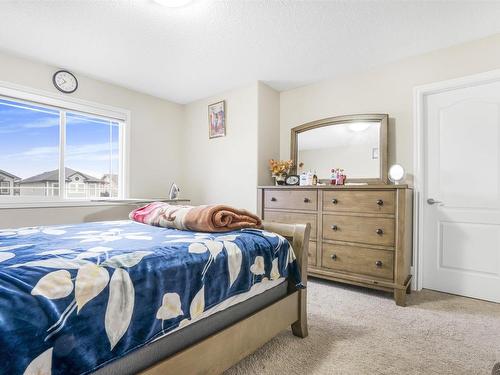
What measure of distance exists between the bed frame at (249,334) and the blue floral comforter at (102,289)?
129 millimetres

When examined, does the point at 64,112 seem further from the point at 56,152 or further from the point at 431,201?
the point at 431,201

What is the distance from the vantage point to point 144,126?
3848 millimetres

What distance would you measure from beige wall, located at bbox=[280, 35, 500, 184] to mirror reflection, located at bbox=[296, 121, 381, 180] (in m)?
0.16

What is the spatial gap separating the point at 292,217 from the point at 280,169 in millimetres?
681

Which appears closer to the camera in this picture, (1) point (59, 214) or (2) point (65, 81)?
(1) point (59, 214)

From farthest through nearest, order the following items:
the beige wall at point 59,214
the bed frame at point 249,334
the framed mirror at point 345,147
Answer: the framed mirror at point 345,147 < the beige wall at point 59,214 < the bed frame at point 249,334

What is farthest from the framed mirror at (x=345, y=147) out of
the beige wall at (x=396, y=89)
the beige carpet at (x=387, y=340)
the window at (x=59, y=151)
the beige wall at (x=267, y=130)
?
the window at (x=59, y=151)

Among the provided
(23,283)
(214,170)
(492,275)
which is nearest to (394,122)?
(492,275)

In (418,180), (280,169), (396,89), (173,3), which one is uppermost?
(173,3)

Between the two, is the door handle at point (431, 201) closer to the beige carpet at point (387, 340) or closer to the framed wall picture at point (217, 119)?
the beige carpet at point (387, 340)

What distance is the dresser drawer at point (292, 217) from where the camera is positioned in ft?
9.21

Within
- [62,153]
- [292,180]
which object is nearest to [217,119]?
[292,180]

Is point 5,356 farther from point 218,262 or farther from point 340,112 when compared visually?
point 340,112

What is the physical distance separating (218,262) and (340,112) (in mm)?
2615
